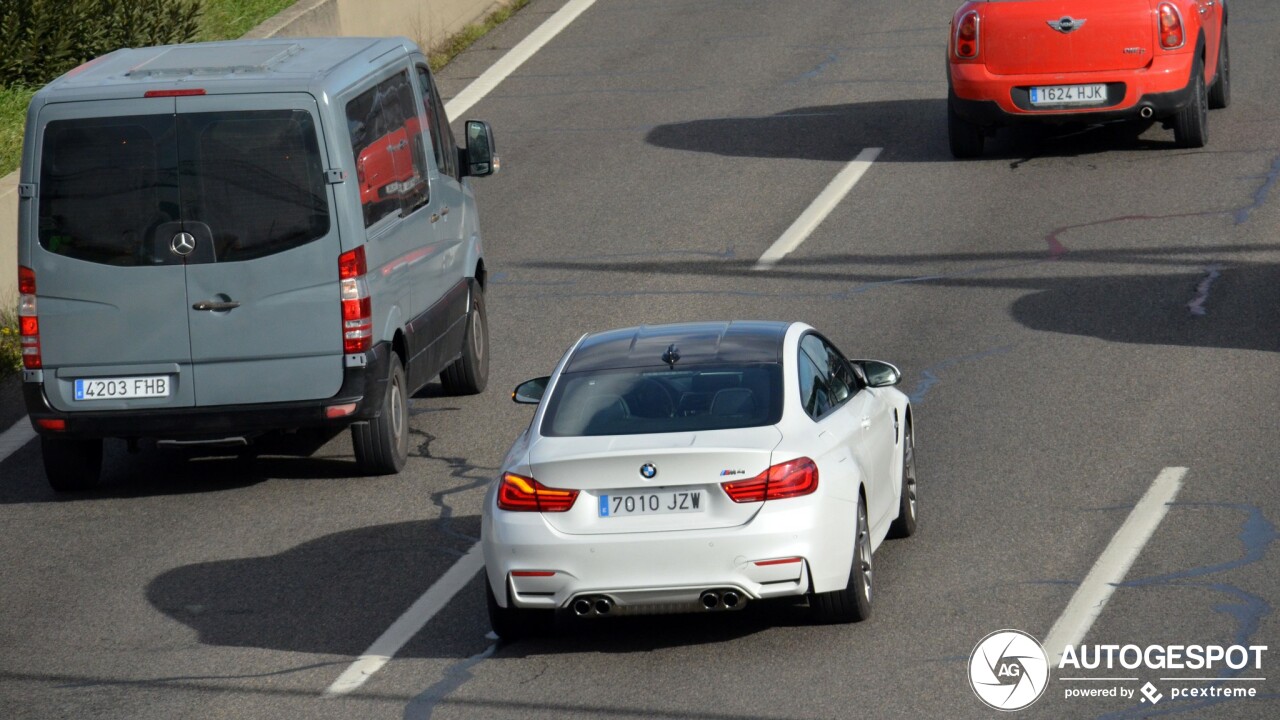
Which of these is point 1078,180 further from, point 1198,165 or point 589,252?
point 589,252

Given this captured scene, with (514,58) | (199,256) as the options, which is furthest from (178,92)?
(514,58)

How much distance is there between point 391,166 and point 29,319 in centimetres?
218

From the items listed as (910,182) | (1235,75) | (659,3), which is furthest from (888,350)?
(659,3)

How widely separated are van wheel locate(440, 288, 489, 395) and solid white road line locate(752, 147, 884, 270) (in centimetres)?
310

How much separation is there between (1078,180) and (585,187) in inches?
175

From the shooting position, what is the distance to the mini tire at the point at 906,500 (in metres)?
9.56

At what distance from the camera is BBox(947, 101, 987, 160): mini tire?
1875cm

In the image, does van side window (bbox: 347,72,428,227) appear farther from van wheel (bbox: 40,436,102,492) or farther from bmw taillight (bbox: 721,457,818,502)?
bmw taillight (bbox: 721,457,818,502)

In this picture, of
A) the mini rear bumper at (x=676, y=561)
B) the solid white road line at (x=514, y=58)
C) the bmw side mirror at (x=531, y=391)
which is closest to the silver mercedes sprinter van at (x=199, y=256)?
the bmw side mirror at (x=531, y=391)

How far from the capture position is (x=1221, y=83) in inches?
781

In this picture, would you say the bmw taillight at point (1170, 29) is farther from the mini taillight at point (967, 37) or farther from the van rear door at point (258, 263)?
the van rear door at point (258, 263)

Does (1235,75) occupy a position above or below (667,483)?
below

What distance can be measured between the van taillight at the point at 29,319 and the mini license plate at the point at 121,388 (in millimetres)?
271

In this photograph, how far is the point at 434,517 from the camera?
34.7 feet
